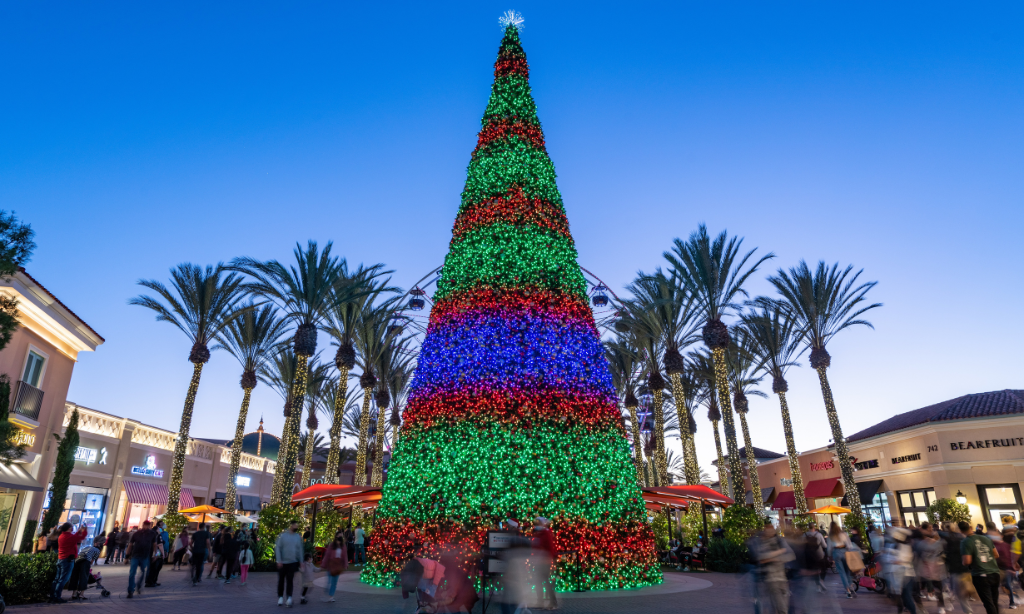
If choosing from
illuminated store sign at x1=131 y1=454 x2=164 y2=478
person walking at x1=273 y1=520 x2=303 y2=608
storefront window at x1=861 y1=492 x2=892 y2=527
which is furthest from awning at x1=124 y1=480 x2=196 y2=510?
storefront window at x1=861 y1=492 x2=892 y2=527

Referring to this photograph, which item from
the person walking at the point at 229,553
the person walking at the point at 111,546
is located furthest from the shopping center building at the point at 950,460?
the person walking at the point at 111,546

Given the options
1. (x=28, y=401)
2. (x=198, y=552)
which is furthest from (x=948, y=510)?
(x=28, y=401)

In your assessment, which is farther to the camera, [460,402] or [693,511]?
[693,511]

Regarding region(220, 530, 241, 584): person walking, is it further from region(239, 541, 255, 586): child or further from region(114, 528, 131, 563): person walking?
region(114, 528, 131, 563): person walking

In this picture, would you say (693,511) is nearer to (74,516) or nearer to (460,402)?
(460,402)

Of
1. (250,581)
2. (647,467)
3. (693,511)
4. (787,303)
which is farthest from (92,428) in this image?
(647,467)

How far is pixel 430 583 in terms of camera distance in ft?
28.8

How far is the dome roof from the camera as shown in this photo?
6197cm

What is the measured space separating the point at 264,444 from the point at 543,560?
63021mm

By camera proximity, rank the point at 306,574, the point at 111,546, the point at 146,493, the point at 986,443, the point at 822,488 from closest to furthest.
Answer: the point at 306,574 → the point at 111,546 → the point at 986,443 → the point at 146,493 → the point at 822,488

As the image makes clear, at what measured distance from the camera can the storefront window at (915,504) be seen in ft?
93.6

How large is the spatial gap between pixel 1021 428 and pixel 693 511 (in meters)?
16.3

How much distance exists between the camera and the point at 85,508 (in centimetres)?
2527

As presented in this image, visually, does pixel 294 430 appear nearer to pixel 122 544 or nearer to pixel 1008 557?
pixel 122 544
